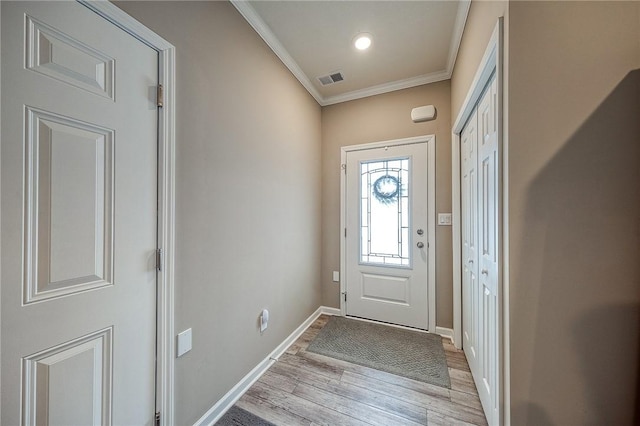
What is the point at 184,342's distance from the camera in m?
1.22

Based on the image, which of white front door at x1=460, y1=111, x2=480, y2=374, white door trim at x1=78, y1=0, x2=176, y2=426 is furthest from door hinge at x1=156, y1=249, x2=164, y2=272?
white front door at x1=460, y1=111, x2=480, y2=374

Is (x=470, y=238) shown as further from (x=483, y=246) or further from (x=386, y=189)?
(x=386, y=189)

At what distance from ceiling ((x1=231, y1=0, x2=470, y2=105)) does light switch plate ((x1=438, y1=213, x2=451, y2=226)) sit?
54.6 inches

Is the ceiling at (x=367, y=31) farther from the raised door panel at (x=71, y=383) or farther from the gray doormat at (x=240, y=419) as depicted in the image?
the gray doormat at (x=240, y=419)

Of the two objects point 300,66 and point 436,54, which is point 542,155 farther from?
point 300,66

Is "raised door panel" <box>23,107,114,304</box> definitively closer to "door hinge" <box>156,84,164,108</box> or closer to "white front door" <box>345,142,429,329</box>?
"door hinge" <box>156,84,164,108</box>

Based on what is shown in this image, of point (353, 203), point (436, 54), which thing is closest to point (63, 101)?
point (353, 203)

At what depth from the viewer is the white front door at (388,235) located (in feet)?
8.05

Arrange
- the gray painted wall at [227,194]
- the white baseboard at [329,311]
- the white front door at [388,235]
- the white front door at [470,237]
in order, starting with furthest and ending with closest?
1. the white baseboard at [329,311]
2. the white front door at [388,235]
3. the white front door at [470,237]
4. the gray painted wall at [227,194]

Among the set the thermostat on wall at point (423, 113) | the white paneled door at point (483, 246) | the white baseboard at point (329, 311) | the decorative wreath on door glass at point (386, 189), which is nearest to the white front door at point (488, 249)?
the white paneled door at point (483, 246)

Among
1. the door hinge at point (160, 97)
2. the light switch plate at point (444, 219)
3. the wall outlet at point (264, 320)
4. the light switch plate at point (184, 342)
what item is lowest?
the wall outlet at point (264, 320)

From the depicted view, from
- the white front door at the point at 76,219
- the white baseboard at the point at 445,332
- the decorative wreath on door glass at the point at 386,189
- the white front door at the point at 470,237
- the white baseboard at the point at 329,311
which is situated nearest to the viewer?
the white front door at the point at 76,219

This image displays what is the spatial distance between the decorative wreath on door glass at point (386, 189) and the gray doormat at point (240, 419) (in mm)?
2117

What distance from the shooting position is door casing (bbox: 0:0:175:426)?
1.12m
